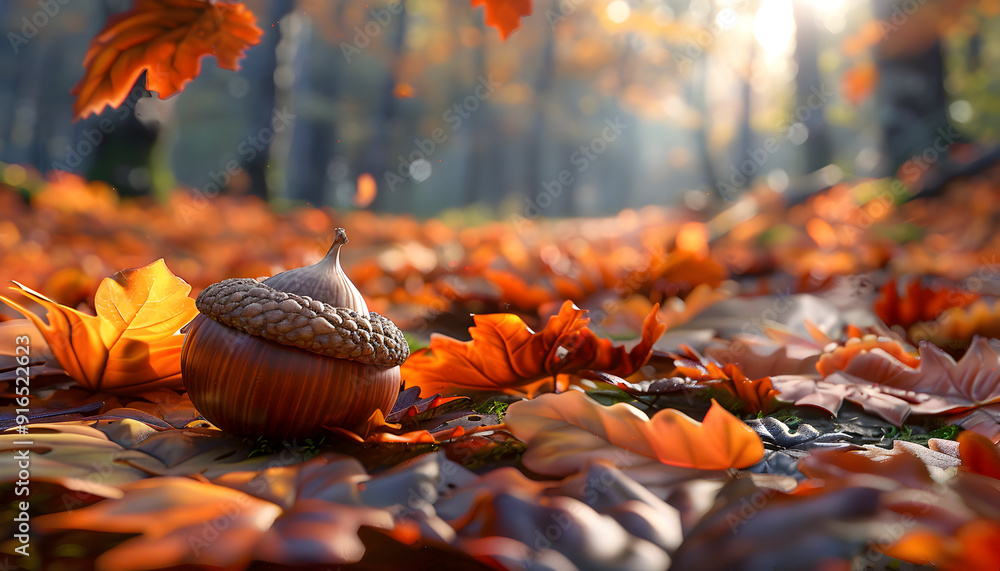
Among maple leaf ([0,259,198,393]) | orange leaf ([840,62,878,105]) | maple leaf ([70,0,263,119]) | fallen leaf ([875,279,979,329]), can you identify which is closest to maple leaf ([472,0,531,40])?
maple leaf ([70,0,263,119])

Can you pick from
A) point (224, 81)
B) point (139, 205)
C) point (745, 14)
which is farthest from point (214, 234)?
point (224, 81)

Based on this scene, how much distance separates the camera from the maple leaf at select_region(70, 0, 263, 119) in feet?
4.17

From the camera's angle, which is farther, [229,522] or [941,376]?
[941,376]

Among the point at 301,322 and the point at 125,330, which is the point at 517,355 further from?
the point at 125,330

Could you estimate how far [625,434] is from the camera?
74cm

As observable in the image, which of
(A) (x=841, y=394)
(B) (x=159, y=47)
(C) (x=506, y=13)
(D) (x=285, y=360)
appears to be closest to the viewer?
(D) (x=285, y=360)

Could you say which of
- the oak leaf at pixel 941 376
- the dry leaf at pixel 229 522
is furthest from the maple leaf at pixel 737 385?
the dry leaf at pixel 229 522

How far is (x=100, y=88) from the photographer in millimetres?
1271

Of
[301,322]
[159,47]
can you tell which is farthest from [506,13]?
[301,322]

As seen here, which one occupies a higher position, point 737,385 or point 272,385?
point 272,385

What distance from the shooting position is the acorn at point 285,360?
81cm

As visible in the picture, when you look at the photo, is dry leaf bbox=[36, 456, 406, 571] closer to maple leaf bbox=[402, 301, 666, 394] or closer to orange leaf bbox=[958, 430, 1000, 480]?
maple leaf bbox=[402, 301, 666, 394]

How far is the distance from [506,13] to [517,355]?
37.3 inches

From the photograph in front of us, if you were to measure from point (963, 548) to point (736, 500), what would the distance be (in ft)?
0.66
